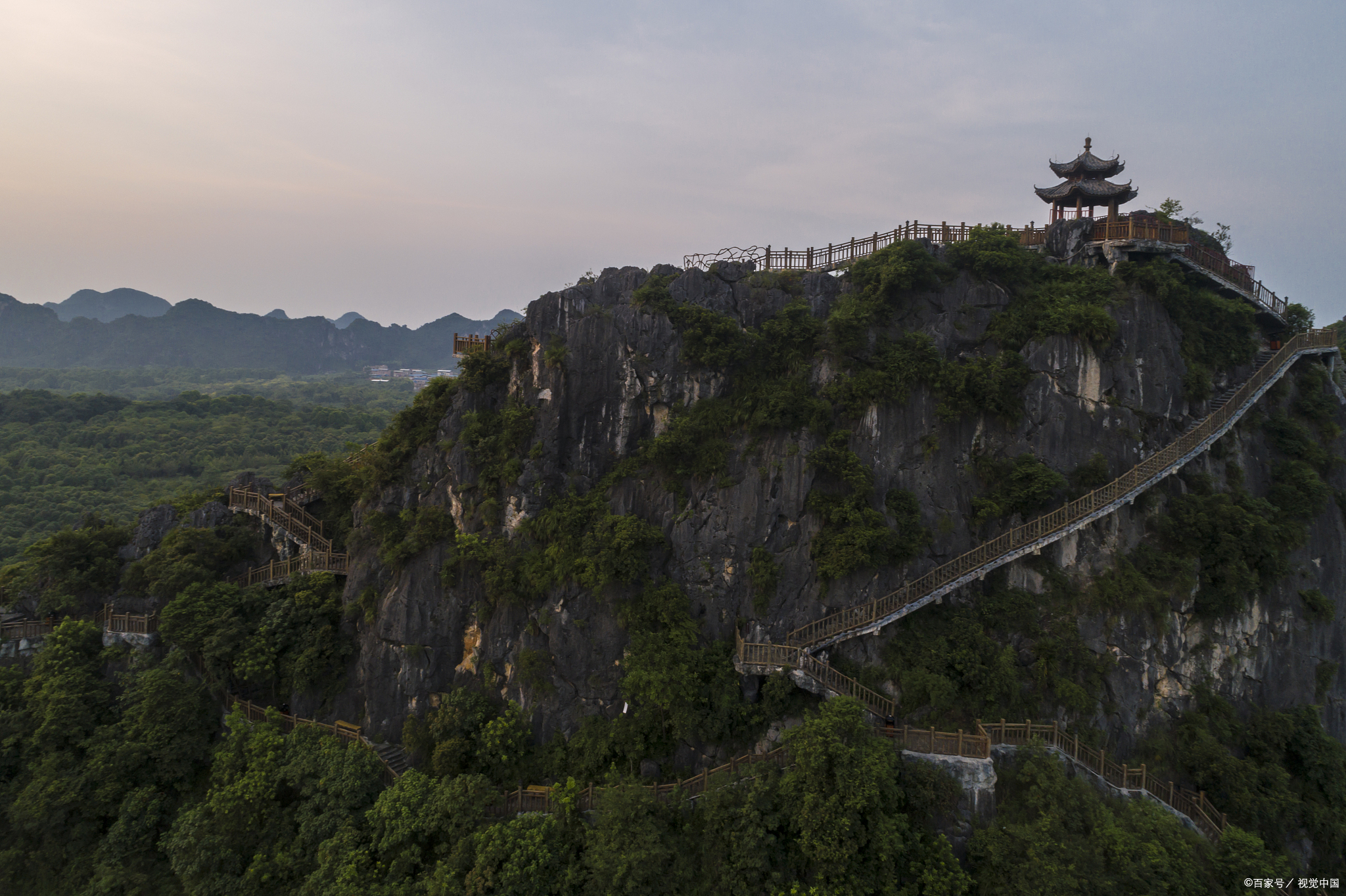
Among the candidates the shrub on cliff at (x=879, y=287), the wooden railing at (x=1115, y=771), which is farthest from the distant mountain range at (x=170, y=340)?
the wooden railing at (x=1115, y=771)

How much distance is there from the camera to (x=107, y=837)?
1858cm

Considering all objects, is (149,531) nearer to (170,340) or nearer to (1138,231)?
(1138,231)

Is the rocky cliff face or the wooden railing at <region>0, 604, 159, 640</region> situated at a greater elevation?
the rocky cliff face

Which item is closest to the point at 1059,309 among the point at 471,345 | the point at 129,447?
the point at 471,345

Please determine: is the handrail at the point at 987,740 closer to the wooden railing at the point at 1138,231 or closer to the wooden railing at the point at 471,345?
the wooden railing at the point at 471,345

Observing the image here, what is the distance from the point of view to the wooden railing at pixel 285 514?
962 inches

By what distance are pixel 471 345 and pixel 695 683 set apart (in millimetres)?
15275

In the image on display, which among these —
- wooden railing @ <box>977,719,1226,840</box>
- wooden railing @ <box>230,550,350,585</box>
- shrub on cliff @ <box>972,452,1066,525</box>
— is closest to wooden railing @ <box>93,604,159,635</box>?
wooden railing @ <box>230,550,350,585</box>

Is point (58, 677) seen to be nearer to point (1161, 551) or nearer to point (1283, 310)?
point (1161, 551)

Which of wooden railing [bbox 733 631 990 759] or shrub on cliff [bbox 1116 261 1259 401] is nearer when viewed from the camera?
wooden railing [bbox 733 631 990 759]

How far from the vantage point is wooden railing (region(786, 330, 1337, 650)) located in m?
17.8

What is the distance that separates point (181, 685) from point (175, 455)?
39.4 metres

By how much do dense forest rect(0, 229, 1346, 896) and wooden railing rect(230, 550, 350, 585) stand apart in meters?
0.62

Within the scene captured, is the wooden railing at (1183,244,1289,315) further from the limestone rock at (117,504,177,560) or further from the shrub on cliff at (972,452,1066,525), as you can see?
the limestone rock at (117,504,177,560)
